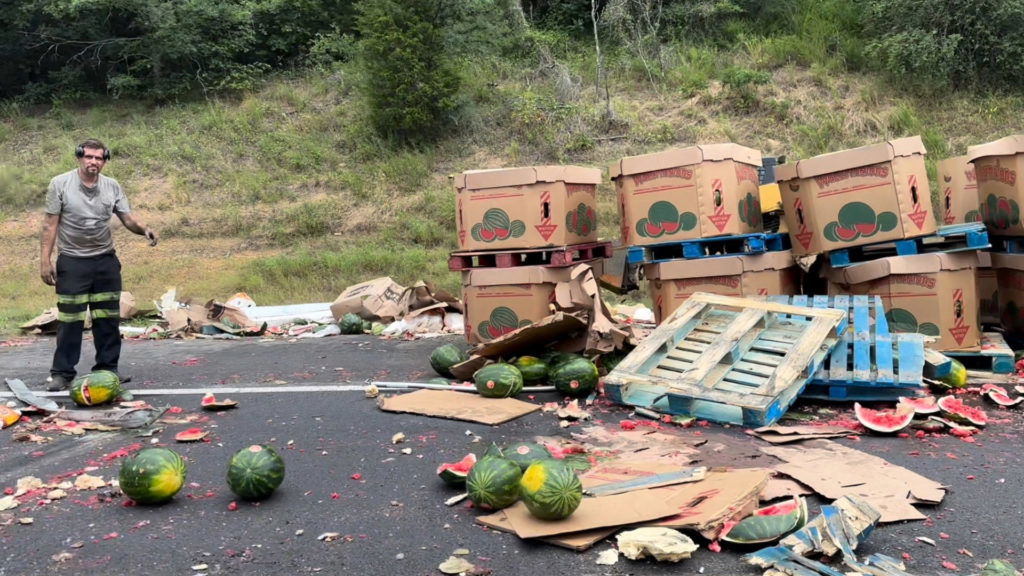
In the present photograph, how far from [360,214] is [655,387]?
484 inches

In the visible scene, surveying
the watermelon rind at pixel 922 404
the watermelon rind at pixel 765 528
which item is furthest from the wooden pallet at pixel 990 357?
the watermelon rind at pixel 765 528

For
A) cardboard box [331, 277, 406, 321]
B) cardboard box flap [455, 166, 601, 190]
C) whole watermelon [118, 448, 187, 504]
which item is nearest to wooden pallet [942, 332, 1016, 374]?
cardboard box flap [455, 166, 601, 190]

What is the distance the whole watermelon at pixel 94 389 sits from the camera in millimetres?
6074

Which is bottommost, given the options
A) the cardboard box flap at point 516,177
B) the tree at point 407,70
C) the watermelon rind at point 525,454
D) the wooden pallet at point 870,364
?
the watermelon rind at point 525,454

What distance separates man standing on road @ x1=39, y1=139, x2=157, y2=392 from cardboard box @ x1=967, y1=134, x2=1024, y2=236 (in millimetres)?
7748

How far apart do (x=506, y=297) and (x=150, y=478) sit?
14.2 ft

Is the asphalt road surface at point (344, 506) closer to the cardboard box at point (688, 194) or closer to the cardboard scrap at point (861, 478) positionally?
the cardboard scrap at point (861, 478)

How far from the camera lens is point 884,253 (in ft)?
23.8

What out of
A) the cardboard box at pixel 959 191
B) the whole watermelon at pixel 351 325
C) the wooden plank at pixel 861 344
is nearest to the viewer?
the wooden plank at pixel 861 344

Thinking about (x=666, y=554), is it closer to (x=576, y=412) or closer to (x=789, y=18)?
(x=576, y=412)

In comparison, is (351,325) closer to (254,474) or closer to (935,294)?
(254,474)

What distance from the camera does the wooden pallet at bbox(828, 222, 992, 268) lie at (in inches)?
265

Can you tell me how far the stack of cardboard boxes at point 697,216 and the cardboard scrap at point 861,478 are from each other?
2.77 meters

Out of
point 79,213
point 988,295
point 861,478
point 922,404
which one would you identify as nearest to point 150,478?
point 79,213
